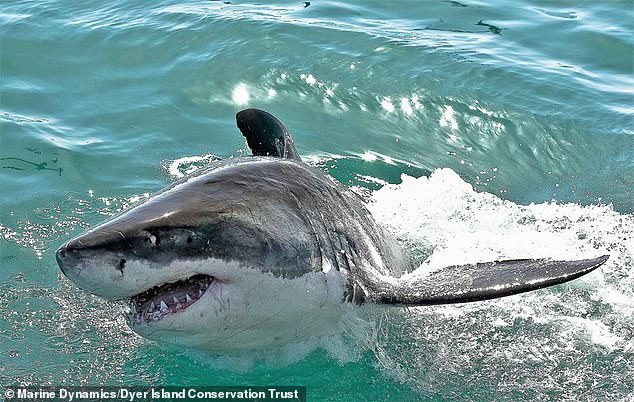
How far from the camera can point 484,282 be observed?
4.03 metres

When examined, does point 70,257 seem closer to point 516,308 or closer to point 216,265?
point 216,265

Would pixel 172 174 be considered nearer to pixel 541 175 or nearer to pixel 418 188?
pixel 418 188

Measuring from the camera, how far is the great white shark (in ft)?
10.6

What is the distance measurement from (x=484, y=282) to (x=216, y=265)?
4.39ft

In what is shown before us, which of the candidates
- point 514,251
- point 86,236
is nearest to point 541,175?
point 514,251

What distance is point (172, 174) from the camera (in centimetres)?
671

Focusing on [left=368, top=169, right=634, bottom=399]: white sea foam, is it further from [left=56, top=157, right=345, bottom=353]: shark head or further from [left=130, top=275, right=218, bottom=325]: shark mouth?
[left=130, top=275, right=218, bottom=325]: shark mouth

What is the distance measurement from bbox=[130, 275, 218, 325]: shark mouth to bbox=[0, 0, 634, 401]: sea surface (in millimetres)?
750

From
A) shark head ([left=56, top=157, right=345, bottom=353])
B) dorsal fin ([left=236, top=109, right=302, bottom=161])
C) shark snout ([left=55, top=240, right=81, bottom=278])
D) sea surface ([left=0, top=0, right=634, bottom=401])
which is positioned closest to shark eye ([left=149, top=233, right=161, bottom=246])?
shark head ([left=56, top=157, right=345, bottom=353])

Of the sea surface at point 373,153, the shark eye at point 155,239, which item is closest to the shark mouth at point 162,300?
the shark eye at point 155,239

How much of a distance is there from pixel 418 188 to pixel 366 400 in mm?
2710

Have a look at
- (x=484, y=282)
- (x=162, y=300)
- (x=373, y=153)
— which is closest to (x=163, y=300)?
(x=162, y=300)

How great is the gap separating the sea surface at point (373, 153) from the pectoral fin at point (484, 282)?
9.1 inches

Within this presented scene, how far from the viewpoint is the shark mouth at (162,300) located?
3.34 m
